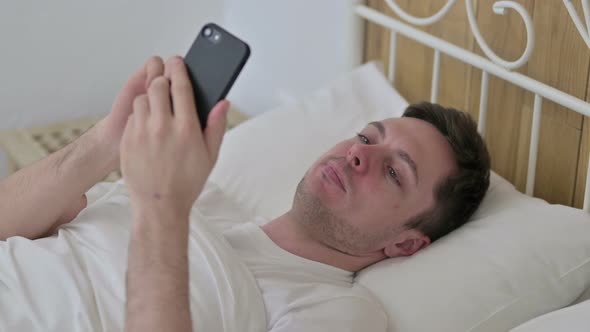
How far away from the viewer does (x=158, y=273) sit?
0.93m

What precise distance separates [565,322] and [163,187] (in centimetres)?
58

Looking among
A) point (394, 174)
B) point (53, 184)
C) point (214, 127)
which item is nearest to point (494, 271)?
point (394, 174)

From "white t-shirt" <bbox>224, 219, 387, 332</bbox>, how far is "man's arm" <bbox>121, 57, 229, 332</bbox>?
262 millimetres

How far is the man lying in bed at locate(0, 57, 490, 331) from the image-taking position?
91 cm

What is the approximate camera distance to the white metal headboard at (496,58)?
4.31 ft

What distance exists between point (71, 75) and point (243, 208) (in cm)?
A: 86

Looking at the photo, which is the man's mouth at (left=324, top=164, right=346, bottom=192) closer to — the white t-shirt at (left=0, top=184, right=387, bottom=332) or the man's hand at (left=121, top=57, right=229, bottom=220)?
the white t-shirt at (left=0, top=184, right=387, bottom=332)

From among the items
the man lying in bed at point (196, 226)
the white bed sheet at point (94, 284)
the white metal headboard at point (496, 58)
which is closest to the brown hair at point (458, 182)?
the man lying in bed at point (196, 226)

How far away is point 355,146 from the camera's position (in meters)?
1.37

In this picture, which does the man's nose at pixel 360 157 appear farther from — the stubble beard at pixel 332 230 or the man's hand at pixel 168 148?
the man's hand at pixel 168 148

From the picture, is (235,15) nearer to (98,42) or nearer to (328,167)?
(98,42)

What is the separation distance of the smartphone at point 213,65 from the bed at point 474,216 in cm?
38

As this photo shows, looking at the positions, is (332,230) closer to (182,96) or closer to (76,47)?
(182,96)

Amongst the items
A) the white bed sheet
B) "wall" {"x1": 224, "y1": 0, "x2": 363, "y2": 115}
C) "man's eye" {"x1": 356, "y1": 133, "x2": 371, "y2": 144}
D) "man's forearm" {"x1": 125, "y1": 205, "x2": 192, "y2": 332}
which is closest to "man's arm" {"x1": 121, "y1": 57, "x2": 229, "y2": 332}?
"man's forearm" {"x1": 125, "y1": 205, "x2": 192, "y2": 332}
